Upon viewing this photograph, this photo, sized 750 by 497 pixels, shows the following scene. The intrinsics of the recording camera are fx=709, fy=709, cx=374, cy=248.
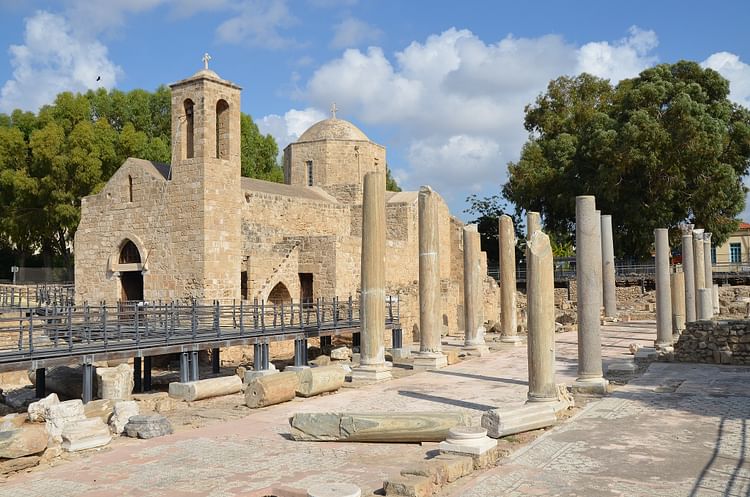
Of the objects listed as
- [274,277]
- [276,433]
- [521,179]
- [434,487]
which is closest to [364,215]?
[276,433]

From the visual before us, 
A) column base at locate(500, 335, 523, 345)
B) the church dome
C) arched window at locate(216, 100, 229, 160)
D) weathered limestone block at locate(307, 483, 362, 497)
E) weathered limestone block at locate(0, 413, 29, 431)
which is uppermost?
the church dome

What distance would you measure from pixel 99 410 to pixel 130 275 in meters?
14.3

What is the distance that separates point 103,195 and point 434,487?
2118 cm

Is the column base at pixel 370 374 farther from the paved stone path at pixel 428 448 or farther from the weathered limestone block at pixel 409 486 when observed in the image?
the weathered limestone block at pixel 409 486

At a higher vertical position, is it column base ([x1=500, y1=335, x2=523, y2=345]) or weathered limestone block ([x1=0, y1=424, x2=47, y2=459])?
column base ([x1=500, y1=335, x2=523, y2=345])

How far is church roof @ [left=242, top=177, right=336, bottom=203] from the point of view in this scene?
26.5 metres

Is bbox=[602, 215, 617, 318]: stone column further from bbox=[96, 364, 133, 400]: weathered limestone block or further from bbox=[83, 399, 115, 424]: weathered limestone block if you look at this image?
bbox=[83, 399, 115, 424]: weathered limestone block

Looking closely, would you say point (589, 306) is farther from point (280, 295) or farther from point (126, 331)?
point (280, 295)

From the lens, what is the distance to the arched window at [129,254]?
979 inches

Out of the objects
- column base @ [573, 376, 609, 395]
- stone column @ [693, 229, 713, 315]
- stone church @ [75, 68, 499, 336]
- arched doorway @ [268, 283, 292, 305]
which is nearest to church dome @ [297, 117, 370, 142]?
stone church @ [75, 68, 499, 336]

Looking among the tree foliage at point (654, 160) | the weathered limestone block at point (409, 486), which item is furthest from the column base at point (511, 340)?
the tree foliage at point (654, 160)

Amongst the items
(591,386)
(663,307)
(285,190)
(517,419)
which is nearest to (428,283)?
(591,386)

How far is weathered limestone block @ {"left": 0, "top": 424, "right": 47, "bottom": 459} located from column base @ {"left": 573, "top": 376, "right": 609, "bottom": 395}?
8642 mm

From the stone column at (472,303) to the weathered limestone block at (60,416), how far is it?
11280 millimetres
